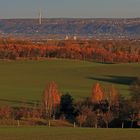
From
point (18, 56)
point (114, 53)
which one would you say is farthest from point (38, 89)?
point (114, 53)

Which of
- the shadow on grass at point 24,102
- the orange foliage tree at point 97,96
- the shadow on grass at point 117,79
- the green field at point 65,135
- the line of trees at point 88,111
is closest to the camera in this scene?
the green field at point 65,135

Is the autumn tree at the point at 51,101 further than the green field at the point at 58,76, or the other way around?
the green field at the point at 58,76

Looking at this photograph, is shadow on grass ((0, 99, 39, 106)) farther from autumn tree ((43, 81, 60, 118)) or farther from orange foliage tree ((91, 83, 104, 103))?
orange foliage tree ((91, 83, 104, 103))

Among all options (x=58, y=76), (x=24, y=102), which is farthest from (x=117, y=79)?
(x=24, y=102)

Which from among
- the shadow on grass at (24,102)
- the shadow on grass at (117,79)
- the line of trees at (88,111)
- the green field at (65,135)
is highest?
the shadow on grass at (117,79)

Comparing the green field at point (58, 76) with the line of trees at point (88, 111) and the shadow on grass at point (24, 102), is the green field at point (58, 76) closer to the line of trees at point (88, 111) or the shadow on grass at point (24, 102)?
the shadow on grass at point (24, 102)

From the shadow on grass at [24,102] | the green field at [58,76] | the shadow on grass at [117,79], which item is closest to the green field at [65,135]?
the shadow on grass at [24,102]

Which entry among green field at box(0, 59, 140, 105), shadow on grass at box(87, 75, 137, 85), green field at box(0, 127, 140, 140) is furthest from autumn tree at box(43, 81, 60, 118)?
shadow on grass at box(87, 75, 137, 85)
